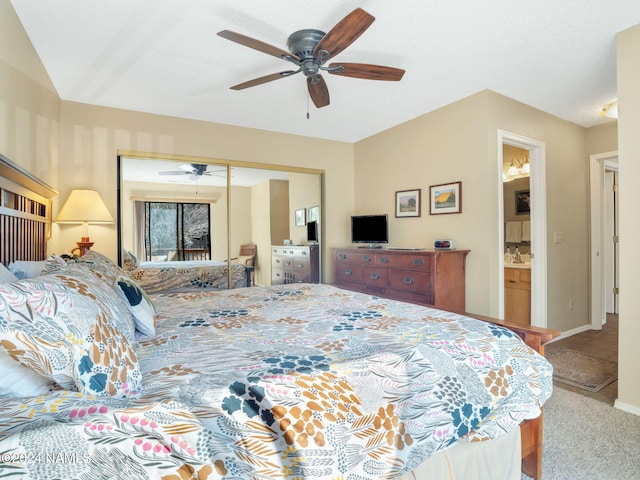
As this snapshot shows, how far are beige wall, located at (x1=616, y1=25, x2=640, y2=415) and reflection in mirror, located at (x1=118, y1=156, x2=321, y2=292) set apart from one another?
324 centimetres

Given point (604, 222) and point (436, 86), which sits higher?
point (436, 86)

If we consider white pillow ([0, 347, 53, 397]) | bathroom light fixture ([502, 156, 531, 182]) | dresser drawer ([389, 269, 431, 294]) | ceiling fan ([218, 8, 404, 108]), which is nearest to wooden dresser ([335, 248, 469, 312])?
dresser drawer ([389, 269, 431, 294])

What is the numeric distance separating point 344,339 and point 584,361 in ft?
9.73

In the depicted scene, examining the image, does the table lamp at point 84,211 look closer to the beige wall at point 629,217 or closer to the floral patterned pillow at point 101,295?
the floral patterned pillow at point 101,295

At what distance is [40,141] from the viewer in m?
2.56

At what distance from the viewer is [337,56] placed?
2.58 meters

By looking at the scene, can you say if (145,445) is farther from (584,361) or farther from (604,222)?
(604,222)

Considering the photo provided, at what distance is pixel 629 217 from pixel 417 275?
159cm

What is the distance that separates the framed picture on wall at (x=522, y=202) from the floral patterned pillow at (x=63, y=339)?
16.6 ft

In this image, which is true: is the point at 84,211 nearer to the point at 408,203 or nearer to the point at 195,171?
the point at 195,171

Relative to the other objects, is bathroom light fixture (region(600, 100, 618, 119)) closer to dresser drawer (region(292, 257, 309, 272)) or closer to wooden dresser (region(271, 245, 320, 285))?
wooden dresser (region(271, 245, 320, 285))

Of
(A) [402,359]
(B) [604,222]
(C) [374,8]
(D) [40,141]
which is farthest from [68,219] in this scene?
(B) [604,222]

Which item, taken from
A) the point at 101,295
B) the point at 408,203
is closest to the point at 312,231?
the point at 408,203

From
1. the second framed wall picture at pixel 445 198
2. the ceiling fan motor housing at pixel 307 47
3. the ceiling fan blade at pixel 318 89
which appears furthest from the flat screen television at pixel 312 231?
the ceiling fan motor housing at pixel 307 47
